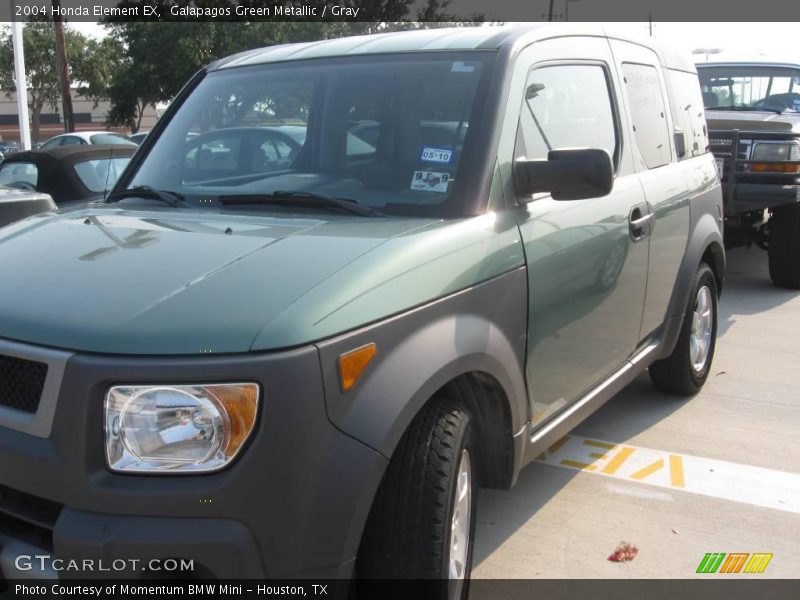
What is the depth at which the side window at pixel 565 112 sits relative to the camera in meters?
3.14

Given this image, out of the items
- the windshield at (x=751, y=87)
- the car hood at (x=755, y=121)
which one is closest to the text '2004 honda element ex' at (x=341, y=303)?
the car hood at (x=755, y=121)

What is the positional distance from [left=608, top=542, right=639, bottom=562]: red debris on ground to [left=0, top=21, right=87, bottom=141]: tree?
48.2 metres

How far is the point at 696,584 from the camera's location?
3.05 m

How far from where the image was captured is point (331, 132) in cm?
325

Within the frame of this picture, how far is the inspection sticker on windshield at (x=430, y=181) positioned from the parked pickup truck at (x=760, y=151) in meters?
5.18

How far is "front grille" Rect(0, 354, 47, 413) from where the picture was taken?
2.04 meters

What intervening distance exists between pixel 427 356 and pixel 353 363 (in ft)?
0.95

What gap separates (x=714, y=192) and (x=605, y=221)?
1.88 metres

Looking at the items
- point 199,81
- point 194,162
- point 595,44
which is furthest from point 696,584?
point 199,81

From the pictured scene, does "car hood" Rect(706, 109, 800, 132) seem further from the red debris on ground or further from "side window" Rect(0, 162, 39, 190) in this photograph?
"side window" Rect(0, 162, 39, 190)

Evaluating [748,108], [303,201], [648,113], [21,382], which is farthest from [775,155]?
[21,382]

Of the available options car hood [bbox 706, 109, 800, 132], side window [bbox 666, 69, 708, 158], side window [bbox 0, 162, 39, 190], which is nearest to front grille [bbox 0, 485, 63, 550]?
side window [bbox 666, 69, 708, 158]

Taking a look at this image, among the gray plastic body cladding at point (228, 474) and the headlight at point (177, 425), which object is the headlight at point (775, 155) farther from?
the headlight at point (177, 425)

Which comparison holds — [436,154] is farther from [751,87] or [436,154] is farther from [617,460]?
[751,87]
